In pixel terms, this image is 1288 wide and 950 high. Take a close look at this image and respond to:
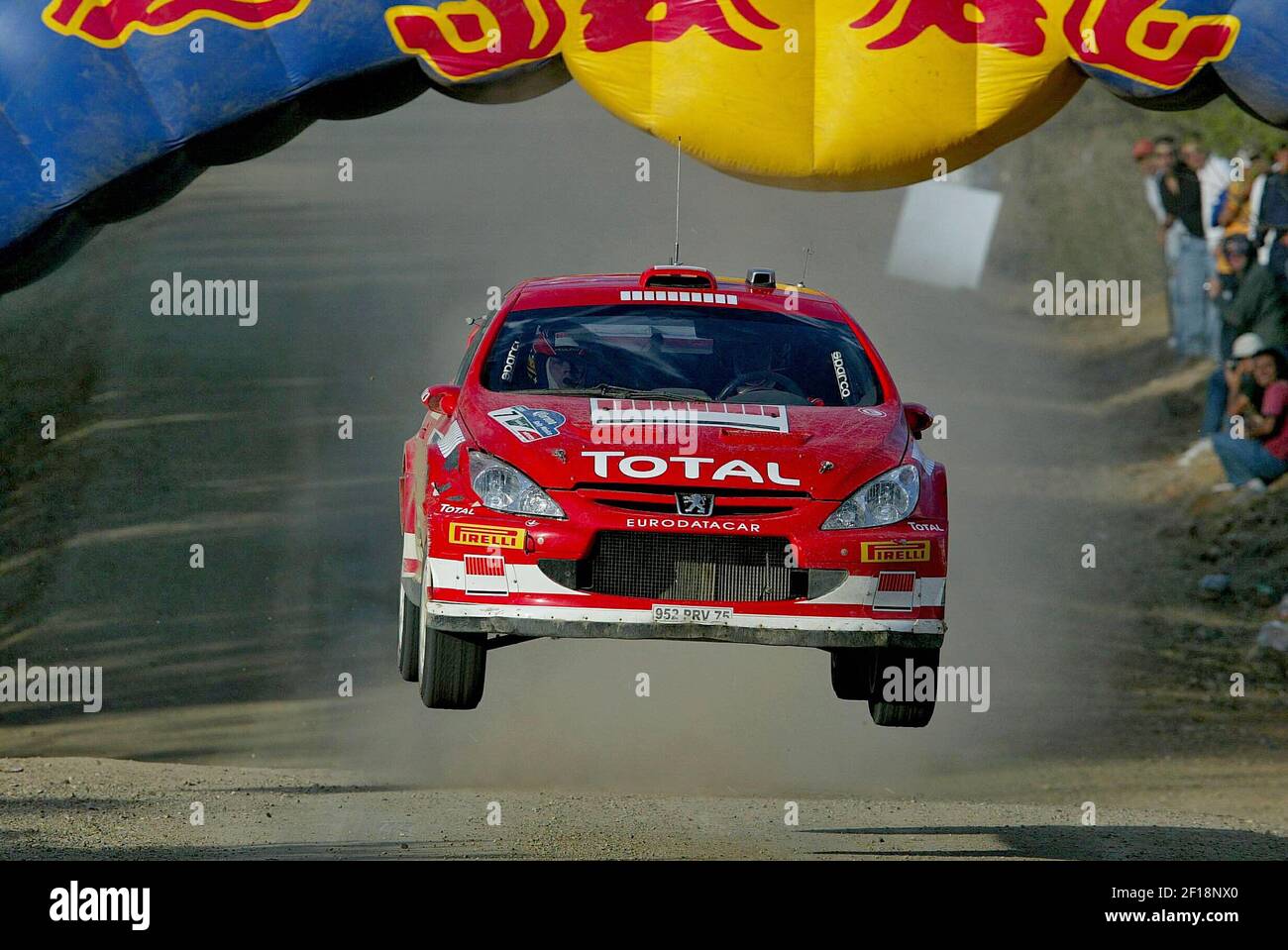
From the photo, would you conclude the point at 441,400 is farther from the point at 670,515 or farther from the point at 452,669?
the point at 670,515

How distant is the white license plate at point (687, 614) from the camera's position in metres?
7.21

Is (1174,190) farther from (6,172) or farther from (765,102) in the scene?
(6,172)

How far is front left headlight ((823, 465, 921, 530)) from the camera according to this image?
7398 mm

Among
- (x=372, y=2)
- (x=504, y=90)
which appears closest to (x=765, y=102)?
(x=504, y=90)

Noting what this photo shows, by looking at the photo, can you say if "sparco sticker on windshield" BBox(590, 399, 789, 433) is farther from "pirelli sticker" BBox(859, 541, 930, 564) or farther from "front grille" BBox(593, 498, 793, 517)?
"pirelli sticker" BBox(859, 541, 930, 564)

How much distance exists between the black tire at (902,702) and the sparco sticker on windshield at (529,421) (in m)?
1.54

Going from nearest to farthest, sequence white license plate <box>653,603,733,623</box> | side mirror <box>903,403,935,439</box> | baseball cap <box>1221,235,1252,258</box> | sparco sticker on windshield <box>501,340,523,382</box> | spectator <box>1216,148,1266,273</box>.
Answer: white license plate <box>653,603,733,623</box> → side mirror <box>903,403,935,439</box> → sparco sticker on windshield <box>501,340,523,382</box> → baseball cap <box>1221,235,1252,258</box> → spectator <box>1216,148,1266,273</box>

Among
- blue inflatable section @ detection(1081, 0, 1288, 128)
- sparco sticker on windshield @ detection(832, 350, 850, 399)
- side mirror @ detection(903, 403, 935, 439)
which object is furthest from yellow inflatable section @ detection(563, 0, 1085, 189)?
side mirror @ detection(903, 403, 935, 439)

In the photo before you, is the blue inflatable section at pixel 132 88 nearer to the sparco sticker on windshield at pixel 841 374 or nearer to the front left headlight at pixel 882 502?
the sparco sticker on windshield at pixel 841 374

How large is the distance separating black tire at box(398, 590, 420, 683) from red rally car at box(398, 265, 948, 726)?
399mm

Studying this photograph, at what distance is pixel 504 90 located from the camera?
410 inches

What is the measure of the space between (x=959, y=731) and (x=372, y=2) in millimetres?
5629

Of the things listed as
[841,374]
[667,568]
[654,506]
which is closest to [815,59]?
[841,374]

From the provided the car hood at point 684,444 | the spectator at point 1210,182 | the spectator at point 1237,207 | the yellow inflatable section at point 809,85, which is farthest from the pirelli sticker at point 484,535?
the spectator at point 1210,182
